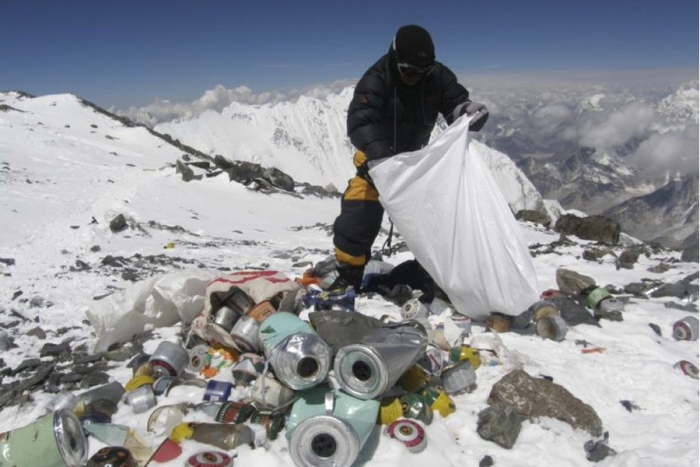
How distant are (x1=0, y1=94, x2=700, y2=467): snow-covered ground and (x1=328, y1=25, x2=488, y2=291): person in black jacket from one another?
72 centimetres

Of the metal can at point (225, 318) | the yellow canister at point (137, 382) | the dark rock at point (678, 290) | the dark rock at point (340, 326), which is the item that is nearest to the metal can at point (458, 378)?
the dark rock at point (340, 326)

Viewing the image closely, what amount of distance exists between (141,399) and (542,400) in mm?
2623

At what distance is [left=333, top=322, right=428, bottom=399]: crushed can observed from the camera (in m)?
2.73

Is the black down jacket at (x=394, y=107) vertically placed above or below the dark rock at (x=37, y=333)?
above

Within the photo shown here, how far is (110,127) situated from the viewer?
82.8 ft

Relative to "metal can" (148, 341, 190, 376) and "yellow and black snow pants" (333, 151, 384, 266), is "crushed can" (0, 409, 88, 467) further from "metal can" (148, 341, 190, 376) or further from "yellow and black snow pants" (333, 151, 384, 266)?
"yellow and black snow pants" (333, 151, 384, 266)

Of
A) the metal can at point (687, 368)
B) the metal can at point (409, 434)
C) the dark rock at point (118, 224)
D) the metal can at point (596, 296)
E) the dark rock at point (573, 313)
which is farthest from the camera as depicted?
the dark rock at point (118, 224)

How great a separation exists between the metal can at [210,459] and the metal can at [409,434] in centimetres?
92

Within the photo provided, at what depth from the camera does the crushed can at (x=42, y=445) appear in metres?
2.45

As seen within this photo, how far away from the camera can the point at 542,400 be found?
3.07m

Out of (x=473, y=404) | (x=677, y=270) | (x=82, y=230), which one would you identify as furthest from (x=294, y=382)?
(x=82, y=230)

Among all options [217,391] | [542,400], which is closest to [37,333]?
[217,391]

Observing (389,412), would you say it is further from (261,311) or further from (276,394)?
(261,311)

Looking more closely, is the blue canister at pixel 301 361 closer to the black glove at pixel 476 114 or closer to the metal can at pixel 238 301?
the metal can at pixel 238 301
